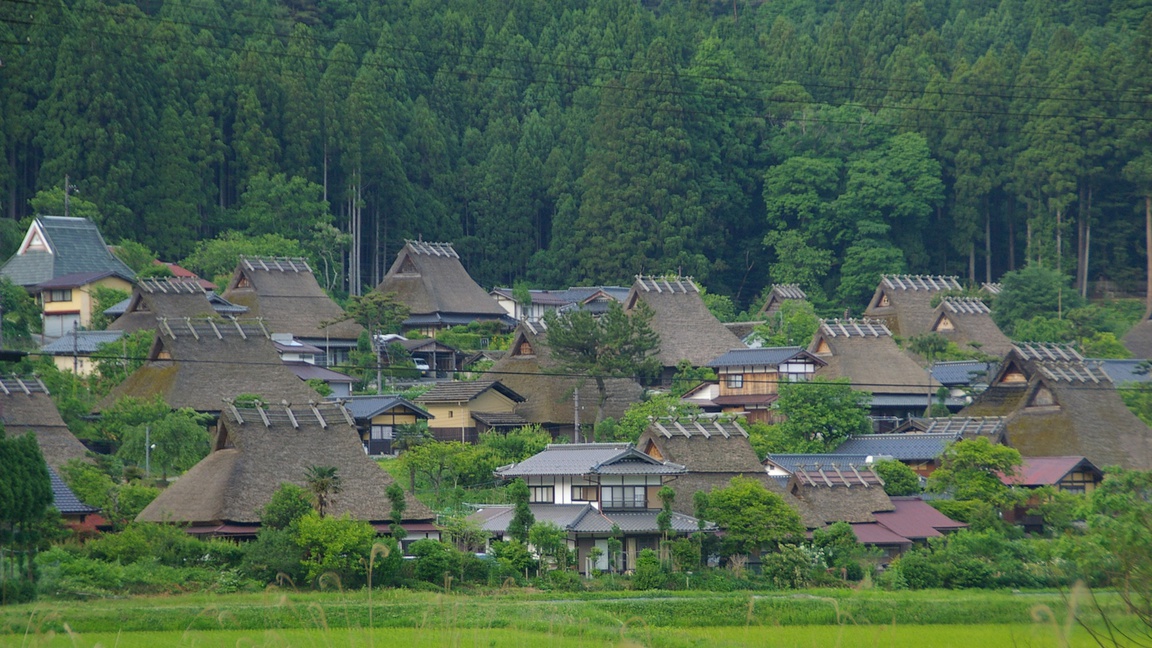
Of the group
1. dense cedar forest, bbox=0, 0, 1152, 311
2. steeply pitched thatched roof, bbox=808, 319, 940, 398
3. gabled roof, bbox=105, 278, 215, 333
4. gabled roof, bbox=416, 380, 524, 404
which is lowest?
gabled roof, bbox=416, 380, 524, 404

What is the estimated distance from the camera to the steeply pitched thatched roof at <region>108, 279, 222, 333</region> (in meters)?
36.7

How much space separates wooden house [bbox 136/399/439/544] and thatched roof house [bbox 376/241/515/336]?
1802 centimetres

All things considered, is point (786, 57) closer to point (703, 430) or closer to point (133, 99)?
point (133, 99)

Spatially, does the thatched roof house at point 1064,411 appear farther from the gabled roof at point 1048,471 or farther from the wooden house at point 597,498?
the wooden house at point 597,498

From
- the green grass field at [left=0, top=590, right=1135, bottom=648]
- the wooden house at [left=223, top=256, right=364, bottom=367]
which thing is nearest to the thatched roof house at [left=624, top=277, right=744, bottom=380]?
the wooden house at [left=223, top=256, right=364, bottom=367]

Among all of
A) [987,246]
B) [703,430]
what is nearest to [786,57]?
[987,246]

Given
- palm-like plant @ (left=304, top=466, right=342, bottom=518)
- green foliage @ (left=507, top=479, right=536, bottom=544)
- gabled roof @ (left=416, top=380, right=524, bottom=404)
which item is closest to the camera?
palm-like plant @ (left=304, top=466, right=342, bottom=518)

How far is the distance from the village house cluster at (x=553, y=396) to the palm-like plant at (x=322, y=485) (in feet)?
2.25

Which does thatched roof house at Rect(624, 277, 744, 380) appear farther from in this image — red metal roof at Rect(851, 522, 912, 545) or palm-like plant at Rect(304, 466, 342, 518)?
palm-like plant at Rect(304, 466, 342, 518)

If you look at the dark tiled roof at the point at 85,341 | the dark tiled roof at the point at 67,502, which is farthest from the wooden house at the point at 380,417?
the dark tiled roof at the point at 67,502

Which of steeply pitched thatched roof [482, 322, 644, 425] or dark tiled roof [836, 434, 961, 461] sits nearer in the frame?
dark tiled roof [836, 434, 961, 461]

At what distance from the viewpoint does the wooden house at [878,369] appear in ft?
123

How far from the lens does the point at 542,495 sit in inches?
1091

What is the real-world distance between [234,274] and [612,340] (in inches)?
519
